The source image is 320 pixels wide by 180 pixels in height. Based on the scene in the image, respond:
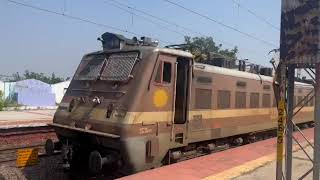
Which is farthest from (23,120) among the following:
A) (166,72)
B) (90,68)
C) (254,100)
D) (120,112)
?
(120,112)

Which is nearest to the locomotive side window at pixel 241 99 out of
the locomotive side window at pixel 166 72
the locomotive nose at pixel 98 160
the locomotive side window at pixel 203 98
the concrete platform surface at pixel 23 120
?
the locomotive side window at pixel 203 98

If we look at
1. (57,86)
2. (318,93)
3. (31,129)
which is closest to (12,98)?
(57,86)

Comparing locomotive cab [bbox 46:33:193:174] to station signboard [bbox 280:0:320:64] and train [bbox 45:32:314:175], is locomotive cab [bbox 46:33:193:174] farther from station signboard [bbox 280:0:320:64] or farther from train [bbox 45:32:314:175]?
station signboard [bbox 280:0:320:64]

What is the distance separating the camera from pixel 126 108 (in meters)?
8.91

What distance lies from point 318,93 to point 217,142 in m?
7.08

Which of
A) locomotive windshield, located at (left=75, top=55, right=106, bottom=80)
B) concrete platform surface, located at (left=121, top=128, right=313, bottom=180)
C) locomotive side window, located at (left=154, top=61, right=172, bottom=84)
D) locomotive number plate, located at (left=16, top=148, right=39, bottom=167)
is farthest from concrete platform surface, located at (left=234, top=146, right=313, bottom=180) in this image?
locomotive number plate, located at (left=16, top=148, right=39, bottom=167)

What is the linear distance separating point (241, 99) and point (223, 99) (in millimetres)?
1467

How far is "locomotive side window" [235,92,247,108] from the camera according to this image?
1338 cm

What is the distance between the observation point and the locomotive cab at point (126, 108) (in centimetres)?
882

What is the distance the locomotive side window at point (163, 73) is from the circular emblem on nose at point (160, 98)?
22 centimetres

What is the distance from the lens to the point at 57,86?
66625mm

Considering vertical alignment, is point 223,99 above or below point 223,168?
above

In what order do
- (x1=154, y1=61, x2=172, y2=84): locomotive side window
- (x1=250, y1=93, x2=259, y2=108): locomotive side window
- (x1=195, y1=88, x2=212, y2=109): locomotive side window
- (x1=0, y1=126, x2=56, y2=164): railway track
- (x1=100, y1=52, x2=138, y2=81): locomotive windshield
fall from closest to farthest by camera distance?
(x1=154, y1=61, x2=172, y2=84): locomotive side window, (x1=100, y1=52, x2=138, y2=81): locomotive windshield, (x1=195, y1=88, x2=212, y2=109): locomotive side window, (x1=250, y1=93, x2=259, y2=108): locomotive side window, (x1=0, y1=126, x2=56, y2=164): railway track

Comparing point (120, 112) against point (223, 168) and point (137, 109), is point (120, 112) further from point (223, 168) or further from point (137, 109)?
point (223, 168)
